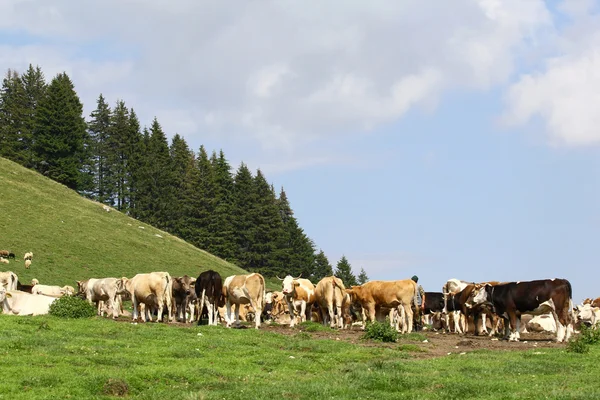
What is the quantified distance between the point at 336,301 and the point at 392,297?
9.99 ft

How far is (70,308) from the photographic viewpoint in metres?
26.1

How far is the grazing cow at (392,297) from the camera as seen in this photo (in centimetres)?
3136

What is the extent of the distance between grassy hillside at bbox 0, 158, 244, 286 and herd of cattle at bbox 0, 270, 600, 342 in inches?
595

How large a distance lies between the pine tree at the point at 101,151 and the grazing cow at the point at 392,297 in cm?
7409

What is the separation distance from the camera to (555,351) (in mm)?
21672

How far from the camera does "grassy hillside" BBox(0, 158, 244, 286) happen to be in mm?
54250

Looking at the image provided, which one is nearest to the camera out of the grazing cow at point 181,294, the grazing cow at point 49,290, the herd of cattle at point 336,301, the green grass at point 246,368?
the green grass at point 246,368

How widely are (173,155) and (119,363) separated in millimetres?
99023

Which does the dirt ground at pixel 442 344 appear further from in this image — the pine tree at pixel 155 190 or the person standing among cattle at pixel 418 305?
the pine tree at pixel 155 190

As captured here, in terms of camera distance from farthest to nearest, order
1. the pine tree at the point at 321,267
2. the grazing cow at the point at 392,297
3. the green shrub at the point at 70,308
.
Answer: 1. the pine tree at the point at 321,267
2. the grazing cow at the point at 392,297
3. the green shrub at the point at 70,308

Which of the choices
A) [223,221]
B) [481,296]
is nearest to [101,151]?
[223,221]

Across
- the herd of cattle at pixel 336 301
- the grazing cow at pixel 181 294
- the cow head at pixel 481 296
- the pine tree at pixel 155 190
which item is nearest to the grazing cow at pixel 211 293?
the herd of cattle at pixel 336 301

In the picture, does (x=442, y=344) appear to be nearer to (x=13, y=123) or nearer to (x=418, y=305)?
(x=418, y=305)

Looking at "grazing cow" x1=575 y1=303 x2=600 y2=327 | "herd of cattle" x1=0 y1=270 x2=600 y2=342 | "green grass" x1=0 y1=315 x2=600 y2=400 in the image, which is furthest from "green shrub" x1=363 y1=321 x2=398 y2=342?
"grazing cow" x1=575 y1=303 x2=600 y2=327
